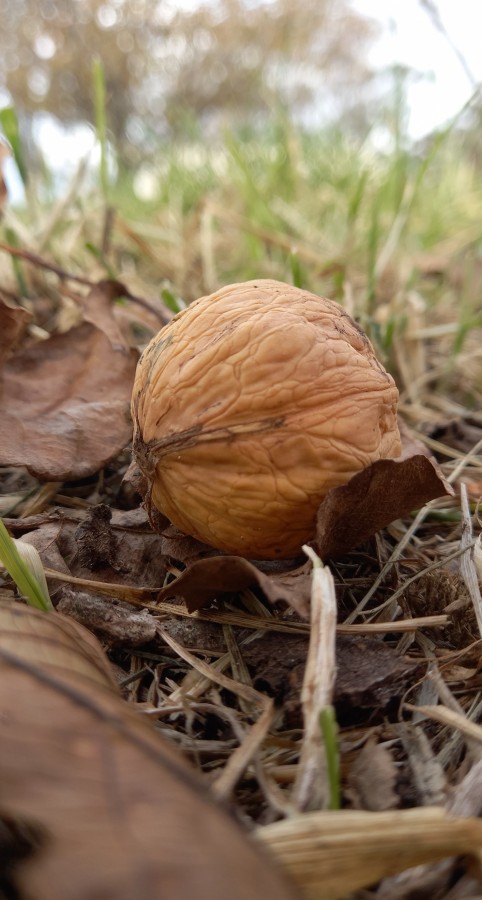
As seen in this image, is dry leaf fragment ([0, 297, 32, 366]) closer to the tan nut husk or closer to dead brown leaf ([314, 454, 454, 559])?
the tan nut husk

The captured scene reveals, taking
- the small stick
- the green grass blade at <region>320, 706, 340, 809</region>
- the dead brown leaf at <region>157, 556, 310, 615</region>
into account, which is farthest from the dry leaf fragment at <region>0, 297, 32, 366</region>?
the green grass blade at <region>320, 706, 340, 809</region>

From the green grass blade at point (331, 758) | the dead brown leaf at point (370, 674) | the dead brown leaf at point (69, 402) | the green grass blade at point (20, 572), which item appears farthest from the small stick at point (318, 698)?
the dead brown leaf at point (69, 402)

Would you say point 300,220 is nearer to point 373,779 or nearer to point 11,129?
point 11,129

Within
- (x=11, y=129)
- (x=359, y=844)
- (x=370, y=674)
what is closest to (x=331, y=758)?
(x=359, y=844)

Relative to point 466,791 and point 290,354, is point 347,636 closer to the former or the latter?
point 466,791

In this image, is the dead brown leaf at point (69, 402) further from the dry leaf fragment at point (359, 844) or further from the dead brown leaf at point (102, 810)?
the dry leaf fragment at point (359, 844)
